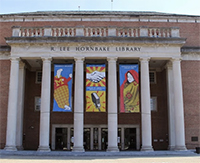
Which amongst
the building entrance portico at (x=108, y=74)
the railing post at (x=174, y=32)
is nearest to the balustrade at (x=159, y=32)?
the railing post at (x=174, y=32)

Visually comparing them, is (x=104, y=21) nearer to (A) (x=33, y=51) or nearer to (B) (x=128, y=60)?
(B) (x=128, y=60)

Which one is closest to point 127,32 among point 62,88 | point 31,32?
point 62,88

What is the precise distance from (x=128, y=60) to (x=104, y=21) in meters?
5.91

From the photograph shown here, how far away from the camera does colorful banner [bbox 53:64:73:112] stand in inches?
Result: 1086

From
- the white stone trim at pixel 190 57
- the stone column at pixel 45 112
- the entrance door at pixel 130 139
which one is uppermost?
the white stone trim at pixel 190 57

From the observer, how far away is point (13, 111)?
27.5m

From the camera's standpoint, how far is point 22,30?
2962cm

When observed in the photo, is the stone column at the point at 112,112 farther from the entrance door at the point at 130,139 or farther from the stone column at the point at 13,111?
the stone column at the point at 13,111

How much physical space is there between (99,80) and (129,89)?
118 inches

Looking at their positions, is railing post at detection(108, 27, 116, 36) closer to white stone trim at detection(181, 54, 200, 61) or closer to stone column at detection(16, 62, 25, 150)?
white stone trim at detection(181, 54, 200, 61)

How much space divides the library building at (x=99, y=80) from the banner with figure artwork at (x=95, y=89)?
0.31 ft

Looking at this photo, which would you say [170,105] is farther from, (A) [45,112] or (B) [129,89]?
→ (A) [45,112]

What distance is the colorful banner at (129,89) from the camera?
2769 cm

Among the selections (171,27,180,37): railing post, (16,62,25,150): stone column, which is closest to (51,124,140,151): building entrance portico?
(16,62,25,150): stone column
